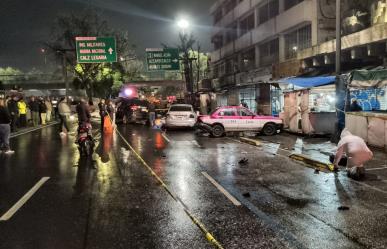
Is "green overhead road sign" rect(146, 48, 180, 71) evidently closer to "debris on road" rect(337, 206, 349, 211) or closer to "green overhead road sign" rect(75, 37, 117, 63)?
"green overhead road sign" rect(75, 37, 117, 63)

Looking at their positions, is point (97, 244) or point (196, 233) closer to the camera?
point (97, 244)

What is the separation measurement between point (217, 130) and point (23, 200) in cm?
1343

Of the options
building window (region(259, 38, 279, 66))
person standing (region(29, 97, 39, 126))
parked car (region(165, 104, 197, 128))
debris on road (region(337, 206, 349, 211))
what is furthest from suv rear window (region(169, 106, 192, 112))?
debris on road (region(337, 206, 349, 211))

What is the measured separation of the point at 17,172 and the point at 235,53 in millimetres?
39949

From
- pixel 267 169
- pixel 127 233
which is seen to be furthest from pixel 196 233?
pixel 267 169

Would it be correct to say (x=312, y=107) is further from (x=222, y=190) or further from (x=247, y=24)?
(x=247, y=24)

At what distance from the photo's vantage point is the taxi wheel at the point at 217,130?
20.5 meters

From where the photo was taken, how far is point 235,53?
4869 centimetres

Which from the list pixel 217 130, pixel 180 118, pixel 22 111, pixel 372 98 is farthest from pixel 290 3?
pixel 22 111

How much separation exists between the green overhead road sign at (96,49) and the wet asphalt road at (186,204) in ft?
75.3

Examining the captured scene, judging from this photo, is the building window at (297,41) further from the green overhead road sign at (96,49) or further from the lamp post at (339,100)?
the green overhead road sign at (96,49)

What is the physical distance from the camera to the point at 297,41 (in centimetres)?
3275

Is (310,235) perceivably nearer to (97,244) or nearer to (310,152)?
(97,244)

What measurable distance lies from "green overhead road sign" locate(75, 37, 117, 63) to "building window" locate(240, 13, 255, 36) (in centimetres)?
1613
